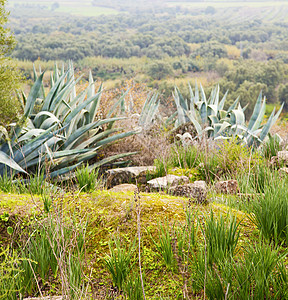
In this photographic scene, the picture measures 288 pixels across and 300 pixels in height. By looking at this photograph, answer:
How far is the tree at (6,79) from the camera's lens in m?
3.97

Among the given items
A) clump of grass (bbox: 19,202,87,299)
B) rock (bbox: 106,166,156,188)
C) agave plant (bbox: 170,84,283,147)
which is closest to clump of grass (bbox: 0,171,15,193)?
clump of grass (bbox: 19,202,87,299)

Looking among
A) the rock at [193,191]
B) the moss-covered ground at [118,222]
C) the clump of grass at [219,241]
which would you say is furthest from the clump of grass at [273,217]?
→ the rock at [193,191]

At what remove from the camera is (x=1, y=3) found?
416cm

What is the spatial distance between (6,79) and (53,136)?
0.93 metres

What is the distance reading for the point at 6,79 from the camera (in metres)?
4.15

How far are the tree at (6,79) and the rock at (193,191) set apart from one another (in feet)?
6.80

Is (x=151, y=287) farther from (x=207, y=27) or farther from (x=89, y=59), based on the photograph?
(x=207, y=27)

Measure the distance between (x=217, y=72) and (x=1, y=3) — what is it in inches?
1335

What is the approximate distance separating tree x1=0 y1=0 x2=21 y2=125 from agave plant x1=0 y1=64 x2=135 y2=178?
0.16 m

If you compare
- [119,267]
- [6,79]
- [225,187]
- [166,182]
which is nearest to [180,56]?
[6,79]

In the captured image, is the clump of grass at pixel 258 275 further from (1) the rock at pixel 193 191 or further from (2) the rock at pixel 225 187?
(2) the rock at pixel 225 187

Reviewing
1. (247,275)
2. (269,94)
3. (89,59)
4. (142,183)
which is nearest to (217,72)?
(269,94)

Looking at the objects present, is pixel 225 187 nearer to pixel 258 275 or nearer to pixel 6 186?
pixel 258 275

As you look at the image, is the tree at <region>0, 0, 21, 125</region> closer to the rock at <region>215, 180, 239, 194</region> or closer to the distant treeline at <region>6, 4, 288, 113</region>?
the rock at <region>215, 180, 239, 194</region>
